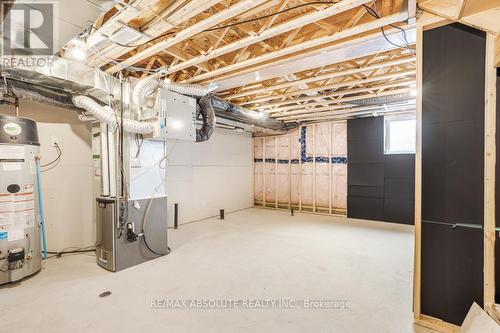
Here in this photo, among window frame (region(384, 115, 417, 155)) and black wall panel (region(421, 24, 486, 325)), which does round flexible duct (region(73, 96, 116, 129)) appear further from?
window frame (region(384, 115, 417, 155))

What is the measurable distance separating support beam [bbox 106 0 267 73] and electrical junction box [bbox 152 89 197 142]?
20.2 inches

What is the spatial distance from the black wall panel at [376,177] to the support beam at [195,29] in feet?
15.6

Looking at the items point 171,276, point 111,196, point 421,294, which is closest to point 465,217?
point 421,294

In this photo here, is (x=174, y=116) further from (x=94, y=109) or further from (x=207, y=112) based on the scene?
(x=94, y=109)

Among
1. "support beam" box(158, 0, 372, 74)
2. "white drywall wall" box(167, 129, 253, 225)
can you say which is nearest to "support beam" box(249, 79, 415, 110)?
"white drywall wall" box(167, 129, 253, 225)

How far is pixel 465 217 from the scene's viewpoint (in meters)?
1.90

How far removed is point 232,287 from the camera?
262 centimetres

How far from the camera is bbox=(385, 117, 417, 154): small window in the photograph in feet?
17.7

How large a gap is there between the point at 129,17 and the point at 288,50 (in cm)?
144

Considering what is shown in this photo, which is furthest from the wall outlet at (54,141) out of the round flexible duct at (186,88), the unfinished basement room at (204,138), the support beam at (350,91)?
the support beam at (350,91)

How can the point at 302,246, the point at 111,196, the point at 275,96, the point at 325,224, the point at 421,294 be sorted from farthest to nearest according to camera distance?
the point at 325,224 → the point at 275,96 → the point at 302,246 → the point at 111,196 → the point at 421,294

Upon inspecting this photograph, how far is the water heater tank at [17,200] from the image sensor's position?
2582 millimetres

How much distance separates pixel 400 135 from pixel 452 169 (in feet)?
13.3

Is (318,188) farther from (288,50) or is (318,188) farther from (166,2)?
(166,2)
